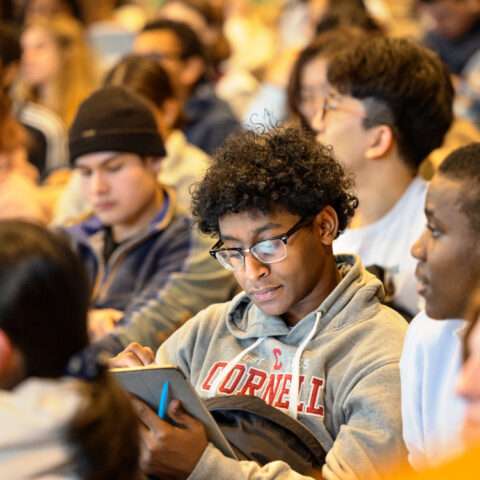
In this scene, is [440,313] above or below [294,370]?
above

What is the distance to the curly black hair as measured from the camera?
1.60 meters

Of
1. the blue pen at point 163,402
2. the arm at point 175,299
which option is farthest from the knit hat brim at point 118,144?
the blue pen at point 163,402

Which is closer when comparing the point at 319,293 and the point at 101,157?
the point at 319,293

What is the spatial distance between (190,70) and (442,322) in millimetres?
2816

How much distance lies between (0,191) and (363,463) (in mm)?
2088

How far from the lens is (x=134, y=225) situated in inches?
98.0

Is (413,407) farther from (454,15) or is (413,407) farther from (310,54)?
(454,15)

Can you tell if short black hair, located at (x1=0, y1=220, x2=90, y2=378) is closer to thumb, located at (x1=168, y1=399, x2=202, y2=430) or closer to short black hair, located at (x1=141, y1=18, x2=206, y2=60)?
thumb, located at (x1=168, y1=399, x2=202, y2=430)

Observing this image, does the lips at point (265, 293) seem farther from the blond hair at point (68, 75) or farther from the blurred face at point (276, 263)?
the blond hair at point (68, 75)

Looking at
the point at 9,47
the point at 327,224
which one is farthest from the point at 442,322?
the point at 9,47

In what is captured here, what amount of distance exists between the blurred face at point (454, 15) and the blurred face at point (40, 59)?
2.06m

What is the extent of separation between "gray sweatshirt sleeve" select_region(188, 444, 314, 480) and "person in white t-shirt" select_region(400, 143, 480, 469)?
224 mm

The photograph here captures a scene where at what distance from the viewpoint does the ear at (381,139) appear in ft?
7.18

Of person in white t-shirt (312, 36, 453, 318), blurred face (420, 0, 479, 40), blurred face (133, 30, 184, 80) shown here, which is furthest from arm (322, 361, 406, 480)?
blurred face (420, 0, 479, 40)
